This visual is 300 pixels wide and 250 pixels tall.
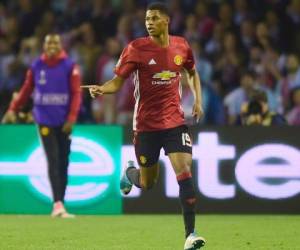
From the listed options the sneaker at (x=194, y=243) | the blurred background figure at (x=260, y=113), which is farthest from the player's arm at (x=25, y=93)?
the sneaker at (x=194, y=243)

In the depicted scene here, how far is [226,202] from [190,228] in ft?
15.8

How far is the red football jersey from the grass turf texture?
1.20m

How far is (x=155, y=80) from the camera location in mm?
9742

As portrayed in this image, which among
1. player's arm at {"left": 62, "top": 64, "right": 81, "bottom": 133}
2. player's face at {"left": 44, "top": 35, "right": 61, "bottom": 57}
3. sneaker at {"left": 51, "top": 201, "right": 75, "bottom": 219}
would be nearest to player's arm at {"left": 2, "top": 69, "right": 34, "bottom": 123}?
player's face at {"left": 44, "top": 35, "right": 61, "bottom": 57}

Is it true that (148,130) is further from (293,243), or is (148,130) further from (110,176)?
(110,176)

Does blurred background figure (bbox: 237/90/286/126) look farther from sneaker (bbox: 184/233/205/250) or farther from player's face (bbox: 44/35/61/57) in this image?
sneaker (bbox: 184/233/205/250)

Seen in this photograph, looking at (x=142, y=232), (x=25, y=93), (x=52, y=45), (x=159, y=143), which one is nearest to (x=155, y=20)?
(x=159, y=143)

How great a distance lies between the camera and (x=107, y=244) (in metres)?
9.93

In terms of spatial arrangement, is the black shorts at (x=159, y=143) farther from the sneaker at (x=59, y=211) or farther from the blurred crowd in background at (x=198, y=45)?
the blurred crowd in background at (x=198, y=45)

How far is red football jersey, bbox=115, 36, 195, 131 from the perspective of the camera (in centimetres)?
970

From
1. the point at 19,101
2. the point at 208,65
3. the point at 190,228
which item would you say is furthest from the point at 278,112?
the point at 190,228

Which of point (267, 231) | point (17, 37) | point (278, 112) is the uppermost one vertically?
point (17, 37)

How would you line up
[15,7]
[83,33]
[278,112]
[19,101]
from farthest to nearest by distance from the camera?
[15,7] < [83,33] < [278,112] < [19,101]

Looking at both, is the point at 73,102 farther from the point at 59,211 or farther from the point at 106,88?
the point at 106,88
